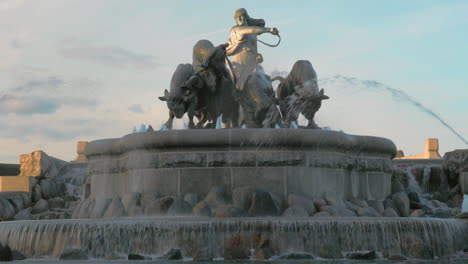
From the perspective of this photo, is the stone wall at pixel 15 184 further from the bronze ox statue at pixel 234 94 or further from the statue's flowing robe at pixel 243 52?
the bronze ox statue at pixel 234 94

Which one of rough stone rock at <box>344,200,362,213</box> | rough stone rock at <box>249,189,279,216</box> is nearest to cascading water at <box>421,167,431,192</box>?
rough stone rock at <box>344,200,362,213</box>

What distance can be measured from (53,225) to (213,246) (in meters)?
2.36

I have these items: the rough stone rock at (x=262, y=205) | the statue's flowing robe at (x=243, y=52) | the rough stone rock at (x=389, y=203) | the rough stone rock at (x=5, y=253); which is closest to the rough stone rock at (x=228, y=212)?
the rough stone rock at (x=262, y=205)

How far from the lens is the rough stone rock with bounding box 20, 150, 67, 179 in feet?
75.4

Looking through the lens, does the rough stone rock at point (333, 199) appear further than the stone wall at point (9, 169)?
No

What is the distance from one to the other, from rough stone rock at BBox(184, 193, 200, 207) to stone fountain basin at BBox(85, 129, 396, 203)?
6.6 inches

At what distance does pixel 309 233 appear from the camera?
394 inches

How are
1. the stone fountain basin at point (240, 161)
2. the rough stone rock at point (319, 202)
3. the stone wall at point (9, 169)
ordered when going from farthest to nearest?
1. the stone wall at point (9, 169)
2. the stone fountain basin at point (240, 161)
3. the rough stone rock at point (319, 202)

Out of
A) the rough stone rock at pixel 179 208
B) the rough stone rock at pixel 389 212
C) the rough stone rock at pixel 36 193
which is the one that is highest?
the rough stone rock at pixel 36 193

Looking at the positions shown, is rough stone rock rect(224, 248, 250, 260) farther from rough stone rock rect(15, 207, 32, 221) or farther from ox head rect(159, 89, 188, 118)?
rough stone rock rect(15, 207, 32, 221)

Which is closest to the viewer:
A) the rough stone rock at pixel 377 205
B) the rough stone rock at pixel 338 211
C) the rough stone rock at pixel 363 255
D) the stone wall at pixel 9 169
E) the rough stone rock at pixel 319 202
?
the rough stone rock at pixel 363 255

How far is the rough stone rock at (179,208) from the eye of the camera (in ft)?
38.9

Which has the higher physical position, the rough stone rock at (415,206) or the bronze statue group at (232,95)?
the bronze statue group at (232,95)

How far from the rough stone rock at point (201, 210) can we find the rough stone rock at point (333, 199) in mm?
2258
